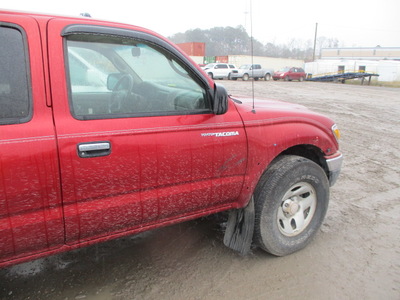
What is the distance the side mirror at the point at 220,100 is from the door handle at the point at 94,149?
0.82 m

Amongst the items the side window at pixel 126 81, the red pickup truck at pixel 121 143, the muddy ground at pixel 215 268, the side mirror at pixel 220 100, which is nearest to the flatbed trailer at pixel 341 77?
the muddy ground at pixel 215 268

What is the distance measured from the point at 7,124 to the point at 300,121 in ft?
7.33

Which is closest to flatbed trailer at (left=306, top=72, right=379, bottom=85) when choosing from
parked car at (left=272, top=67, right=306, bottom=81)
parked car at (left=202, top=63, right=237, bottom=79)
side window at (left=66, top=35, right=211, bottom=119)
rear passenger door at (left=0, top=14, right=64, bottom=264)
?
parked car at (left=272, top=67, right=306, bottom=81)

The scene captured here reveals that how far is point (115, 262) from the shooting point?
2809 millimetres

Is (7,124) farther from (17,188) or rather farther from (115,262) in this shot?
(115,262)

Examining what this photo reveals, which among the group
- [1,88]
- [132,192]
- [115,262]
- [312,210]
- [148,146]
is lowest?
[115,262]

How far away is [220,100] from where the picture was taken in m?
2.30

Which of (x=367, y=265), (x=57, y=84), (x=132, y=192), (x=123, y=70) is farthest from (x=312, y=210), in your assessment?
(x=57, y=84)

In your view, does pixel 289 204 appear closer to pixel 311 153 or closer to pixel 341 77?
pixel 311 153

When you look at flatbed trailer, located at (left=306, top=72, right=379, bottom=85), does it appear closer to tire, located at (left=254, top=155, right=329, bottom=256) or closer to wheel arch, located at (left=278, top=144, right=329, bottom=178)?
wheel arch, located at (left=278, top=144, right=329, bottom=178)

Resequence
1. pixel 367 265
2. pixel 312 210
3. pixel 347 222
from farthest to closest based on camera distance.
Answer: pixel 347 222, pixel 312 210, pixel 367 265

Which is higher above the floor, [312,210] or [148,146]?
[148,146]

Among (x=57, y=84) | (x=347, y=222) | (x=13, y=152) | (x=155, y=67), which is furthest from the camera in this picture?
(x=347, y=222)

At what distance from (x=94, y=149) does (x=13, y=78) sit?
1.87ft
